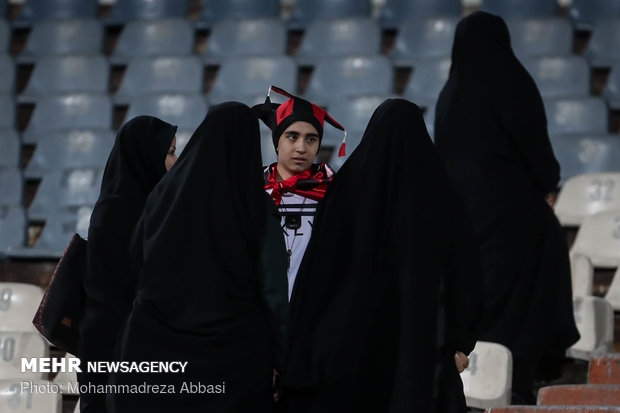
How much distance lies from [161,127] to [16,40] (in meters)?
5.14

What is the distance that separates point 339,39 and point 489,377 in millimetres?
4065

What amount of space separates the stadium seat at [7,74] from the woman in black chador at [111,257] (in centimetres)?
452

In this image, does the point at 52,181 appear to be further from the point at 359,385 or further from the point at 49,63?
the point at 359,385

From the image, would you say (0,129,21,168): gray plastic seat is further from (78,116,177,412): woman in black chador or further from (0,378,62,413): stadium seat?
(78,116,177,412): woman in black chador

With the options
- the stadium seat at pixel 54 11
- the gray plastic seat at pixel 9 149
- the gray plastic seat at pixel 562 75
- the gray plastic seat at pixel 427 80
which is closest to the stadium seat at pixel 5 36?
the stadium seat at pixel 54 11

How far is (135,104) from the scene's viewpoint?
284 inches

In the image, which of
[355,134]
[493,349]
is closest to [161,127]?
[493,349]

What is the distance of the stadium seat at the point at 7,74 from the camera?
7.54 meters

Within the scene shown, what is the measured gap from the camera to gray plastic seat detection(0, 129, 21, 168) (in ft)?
22.9

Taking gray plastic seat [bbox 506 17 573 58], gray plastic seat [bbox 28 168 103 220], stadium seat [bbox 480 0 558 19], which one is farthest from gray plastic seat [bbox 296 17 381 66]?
gray plastic seat [bbox 28 168 103 220]

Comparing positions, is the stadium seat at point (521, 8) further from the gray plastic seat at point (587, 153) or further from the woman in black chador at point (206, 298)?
the woman in black chador at point (206, 298)

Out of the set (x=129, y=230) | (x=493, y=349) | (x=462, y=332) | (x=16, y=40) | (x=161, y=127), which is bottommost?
(x=493, y=349)

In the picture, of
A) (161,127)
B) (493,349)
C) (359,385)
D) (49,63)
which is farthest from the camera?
(49,63)

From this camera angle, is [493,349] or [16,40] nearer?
[493,349]
